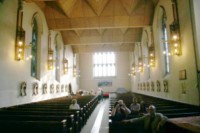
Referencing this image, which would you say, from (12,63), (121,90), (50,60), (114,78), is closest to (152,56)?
(50,60)

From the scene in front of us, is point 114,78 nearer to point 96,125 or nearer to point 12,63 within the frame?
point 96,125

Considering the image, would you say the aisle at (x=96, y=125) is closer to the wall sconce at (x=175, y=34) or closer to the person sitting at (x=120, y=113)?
the person sitting at (x=120, y=113)

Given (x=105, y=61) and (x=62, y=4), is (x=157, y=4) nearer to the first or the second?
(x=62, y=4)

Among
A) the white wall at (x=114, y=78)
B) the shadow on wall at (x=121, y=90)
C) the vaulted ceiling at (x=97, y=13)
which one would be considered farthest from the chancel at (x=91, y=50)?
the shadow on wall at (x=121, y=90)

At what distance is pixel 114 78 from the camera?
27.7 metres

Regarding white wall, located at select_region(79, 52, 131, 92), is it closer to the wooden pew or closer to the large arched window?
the large arched window

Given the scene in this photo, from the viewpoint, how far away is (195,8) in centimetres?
667

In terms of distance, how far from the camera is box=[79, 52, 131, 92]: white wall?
2761 centimetres

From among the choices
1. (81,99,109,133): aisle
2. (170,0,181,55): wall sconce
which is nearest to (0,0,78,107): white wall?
(81,99,109,133): aisle

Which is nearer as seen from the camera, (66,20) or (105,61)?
(66,20)

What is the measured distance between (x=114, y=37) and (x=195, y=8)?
10125 mm

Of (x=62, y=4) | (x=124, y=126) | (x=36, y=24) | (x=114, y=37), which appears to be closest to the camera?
(x=124, y=126)

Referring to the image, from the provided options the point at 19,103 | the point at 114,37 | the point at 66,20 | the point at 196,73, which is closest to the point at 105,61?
the point at 114,37

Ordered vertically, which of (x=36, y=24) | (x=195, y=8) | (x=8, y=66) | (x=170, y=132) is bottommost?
(x=170, y=132)
